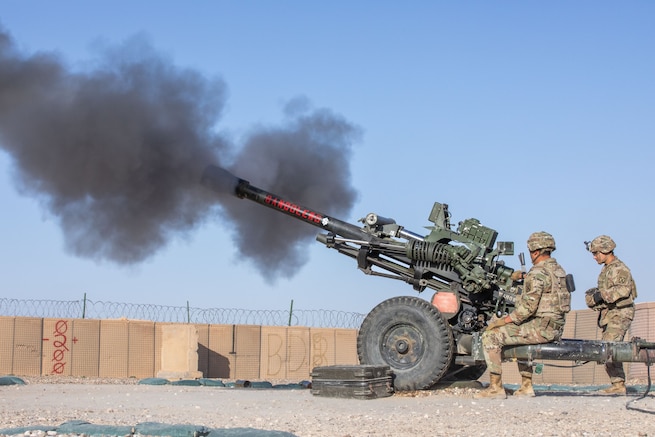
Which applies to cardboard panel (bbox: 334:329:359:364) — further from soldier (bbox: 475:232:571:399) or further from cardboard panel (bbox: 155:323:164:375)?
soldier (bbox: 475:232:571:399)

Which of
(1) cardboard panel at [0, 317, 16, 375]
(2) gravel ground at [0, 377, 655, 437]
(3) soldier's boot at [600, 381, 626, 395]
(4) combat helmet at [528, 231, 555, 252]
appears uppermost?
(4) combat helmet at [528, 231, 555, 252]

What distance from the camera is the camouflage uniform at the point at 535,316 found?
962 centimetres

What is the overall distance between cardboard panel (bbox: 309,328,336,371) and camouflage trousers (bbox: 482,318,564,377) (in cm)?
1284

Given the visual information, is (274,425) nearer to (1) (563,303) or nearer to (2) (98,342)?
(1) (563,303)

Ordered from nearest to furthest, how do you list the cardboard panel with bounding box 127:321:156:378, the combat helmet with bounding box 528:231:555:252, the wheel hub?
the combat helmet with bounding box 528:231:555:252
the wheel hub
the cardboard panel with bounding box 127:321:156:378

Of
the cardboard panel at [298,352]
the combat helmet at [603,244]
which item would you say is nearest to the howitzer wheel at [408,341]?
the combat helmet at [603,244]

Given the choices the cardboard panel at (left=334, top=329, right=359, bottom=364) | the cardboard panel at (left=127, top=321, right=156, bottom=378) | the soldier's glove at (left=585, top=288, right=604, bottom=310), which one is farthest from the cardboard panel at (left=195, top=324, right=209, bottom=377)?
the soldier's glove at (left=585, top=288, right=604, bottom=310)

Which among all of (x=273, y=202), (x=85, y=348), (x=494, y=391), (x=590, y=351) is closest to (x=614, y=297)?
(x=590, y=351)

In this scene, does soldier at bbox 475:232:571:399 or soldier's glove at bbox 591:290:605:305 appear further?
soldier's glove at bbox 591:290:605:305

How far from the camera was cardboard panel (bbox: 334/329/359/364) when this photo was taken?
2266 cm

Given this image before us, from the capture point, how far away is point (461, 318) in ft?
36.3

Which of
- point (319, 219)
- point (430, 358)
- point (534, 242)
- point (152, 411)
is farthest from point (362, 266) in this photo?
point (152, 411)

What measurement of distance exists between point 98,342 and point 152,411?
39.4ft

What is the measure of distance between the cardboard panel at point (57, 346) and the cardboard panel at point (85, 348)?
107 millimetres
